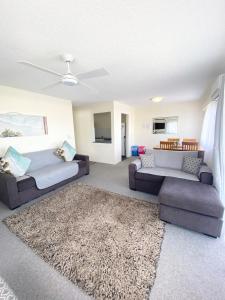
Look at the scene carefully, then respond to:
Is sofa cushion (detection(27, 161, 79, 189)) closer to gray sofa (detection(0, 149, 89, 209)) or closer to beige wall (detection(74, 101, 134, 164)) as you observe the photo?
gray sofa (detection(0, 149, 89, 209))

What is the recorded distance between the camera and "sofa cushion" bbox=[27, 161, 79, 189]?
2.79 m

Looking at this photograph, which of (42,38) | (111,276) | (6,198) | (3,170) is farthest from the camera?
(3,170)

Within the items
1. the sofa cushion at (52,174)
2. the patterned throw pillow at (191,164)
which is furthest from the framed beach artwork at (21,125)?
the patterned throw pillow at (191,164)

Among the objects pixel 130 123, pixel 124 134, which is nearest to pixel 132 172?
pixel 124 134

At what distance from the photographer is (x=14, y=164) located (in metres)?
2.70

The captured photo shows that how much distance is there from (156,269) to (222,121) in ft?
7.20

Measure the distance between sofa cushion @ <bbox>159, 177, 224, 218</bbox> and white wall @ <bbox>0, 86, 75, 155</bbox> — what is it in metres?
3.46

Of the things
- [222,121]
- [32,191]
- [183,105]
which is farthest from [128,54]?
[183,105]

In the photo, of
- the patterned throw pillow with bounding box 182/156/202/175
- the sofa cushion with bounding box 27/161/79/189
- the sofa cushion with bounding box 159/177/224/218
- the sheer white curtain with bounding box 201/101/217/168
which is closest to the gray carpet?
the sofa cushion with bounding box 159/177/224/218

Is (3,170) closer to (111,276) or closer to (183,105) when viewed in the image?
(111,276)

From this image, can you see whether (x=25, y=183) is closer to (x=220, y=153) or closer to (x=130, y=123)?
(x=220, y=153)

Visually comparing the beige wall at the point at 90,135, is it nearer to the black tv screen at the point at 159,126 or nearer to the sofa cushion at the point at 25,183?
the black tv screen at the point at 159,126

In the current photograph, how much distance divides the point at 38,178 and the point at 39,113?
1949 mm

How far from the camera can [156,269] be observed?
1365 millimetres
